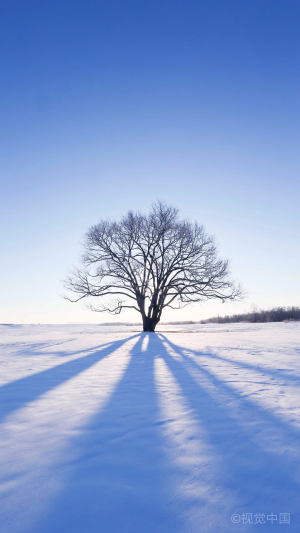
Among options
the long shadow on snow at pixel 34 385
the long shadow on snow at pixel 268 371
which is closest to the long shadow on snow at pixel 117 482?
the long shadow on snow at pixel 34 385

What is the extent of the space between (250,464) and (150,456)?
848mm

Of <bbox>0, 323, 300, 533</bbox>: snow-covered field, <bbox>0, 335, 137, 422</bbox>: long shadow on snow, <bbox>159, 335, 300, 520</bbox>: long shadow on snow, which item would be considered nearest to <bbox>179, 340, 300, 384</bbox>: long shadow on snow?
<bbox>0, 323, 300, 533</bbox>: snow-covered field

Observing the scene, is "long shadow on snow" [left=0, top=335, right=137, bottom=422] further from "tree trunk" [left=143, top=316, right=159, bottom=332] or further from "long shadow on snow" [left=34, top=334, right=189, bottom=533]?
"tree trunk" [left=143, top=316, right=159, bottom=332]

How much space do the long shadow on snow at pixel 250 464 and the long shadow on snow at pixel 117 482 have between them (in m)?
0.50

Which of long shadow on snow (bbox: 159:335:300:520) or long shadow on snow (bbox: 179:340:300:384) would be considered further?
long shadow on snow (bbox: 179:340:300:384)

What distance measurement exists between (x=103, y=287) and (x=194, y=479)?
17.8 meters

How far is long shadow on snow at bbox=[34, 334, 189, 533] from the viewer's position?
5.64 feet

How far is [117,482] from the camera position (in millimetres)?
2090

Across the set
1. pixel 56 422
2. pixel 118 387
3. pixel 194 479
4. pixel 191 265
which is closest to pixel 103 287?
pixel 191 265

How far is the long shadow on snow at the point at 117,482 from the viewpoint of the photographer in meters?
1.72

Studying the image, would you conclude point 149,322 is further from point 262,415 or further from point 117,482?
point 117,482

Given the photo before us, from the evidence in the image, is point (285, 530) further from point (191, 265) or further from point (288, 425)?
point (191, 265)

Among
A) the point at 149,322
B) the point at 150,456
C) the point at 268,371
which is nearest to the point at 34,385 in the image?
the point at 150,456

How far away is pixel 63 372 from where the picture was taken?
5.70 metres
